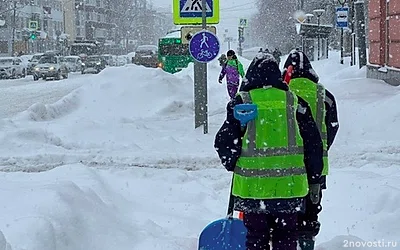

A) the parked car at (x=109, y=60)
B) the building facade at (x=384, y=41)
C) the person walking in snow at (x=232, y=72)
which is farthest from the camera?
the parked car at (x=109, y=60)

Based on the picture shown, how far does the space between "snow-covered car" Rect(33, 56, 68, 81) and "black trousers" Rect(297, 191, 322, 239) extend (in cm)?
3604

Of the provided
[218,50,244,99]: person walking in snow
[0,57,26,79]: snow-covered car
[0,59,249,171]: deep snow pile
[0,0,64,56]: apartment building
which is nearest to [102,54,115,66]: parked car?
[0,0,64,56]: apartment building

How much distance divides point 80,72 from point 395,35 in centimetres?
3316

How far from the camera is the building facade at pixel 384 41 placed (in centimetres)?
1866

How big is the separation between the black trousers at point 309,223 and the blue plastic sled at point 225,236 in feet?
1.85

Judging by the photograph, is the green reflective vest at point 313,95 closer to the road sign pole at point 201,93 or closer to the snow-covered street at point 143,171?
the snow-covered street at point 143,171

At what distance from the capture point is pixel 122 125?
46.4 ft

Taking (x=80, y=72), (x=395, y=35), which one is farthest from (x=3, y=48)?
(x=395, y=35)

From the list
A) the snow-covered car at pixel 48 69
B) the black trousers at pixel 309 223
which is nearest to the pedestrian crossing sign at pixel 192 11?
the black trousers at pixel 309 223

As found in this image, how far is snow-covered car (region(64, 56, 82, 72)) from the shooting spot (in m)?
46.9

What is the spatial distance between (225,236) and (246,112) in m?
1.12

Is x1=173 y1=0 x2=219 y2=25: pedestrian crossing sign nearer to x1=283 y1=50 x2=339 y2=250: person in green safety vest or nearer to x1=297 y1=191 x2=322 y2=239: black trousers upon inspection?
x1=283 y1=50 x2=339 y2=250: person in green safety vest

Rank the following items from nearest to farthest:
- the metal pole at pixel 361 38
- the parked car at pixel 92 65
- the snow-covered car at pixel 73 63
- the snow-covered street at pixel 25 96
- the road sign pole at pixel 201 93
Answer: the road sign pole at pixel 201 93 → the snow-covered street at pixel 25 96 → the metal pole at pixel 361 38 → the snow-covered car at pixel 73 63 → the parked car at pixel 92 65

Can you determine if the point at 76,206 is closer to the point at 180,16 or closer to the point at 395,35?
the point at 180,16
